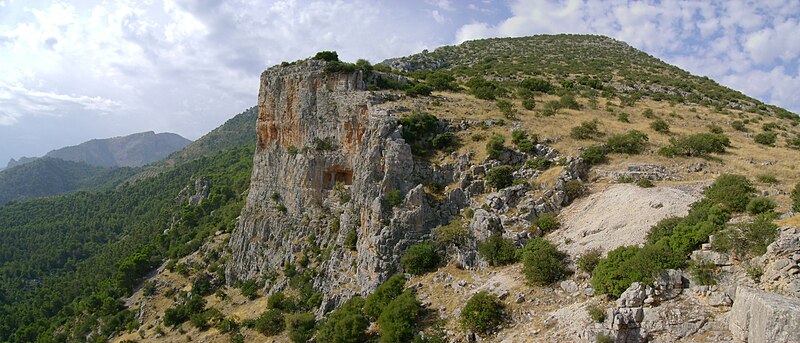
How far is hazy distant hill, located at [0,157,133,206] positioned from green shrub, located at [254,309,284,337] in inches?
5957

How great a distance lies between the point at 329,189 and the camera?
104 ft

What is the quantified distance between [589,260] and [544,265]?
5.28 ft

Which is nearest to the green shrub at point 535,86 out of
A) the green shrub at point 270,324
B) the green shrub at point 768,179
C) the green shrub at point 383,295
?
the green shrub at point 768,179

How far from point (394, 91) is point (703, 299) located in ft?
84.2

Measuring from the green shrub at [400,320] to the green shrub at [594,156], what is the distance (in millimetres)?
12165

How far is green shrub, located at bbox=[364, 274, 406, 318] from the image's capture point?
20.2 m

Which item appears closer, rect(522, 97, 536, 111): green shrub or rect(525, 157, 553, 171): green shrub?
rect(525, 157, 553, 171): green shrub

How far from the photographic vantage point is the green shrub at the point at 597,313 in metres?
12.5

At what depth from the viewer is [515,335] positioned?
14.5m

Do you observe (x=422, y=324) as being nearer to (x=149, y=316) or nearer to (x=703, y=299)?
(x=703, y=299)

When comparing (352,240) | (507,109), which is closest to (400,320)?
(352,240)

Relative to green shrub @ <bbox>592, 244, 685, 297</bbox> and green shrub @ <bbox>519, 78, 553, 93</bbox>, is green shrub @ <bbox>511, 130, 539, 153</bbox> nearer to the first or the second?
green shrub @ <bbox>592, 244, 685, 297</bbox>

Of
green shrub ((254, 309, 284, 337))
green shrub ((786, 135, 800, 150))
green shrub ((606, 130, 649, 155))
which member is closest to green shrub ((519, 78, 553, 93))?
green shrub ((606, 130, 649, 155))

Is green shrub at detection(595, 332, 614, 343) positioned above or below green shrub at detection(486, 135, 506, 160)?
below
